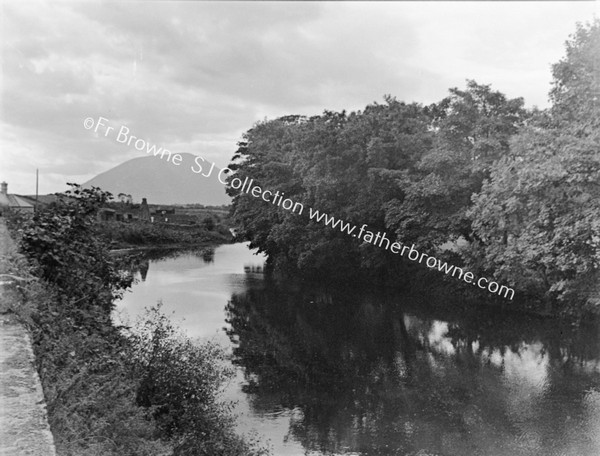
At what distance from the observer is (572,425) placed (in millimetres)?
10820

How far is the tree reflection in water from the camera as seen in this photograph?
404 inches

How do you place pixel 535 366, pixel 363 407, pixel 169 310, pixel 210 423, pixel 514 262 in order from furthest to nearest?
pixel 169 310 < pixel 514 262 < pixel 535 366 < pixel 363 407 < pixel 210 423

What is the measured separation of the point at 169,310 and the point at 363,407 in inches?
503

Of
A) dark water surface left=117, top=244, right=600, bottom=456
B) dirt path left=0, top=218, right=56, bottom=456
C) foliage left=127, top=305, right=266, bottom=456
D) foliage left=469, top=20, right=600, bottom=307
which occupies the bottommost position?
dark water surface left=117, top=244, right=600, bottom=456

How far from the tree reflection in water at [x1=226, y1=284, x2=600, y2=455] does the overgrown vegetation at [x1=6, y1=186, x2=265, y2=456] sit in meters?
2.29

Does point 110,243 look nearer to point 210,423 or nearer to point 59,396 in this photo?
point 210,423

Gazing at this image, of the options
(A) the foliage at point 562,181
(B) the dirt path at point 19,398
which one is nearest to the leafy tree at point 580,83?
(A) the foliage at point 562,181

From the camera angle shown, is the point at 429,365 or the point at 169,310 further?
the point at 169,310

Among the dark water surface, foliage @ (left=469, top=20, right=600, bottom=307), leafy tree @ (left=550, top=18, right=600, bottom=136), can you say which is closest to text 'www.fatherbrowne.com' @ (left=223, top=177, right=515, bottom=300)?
the dark water surface

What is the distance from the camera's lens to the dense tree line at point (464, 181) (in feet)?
46.0

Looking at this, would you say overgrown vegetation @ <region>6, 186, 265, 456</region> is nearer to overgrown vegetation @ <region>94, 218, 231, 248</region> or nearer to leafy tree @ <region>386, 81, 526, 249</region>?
leafy tree @ <region>386, 81, 526, 249</region>

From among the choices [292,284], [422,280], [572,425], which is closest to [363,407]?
[572,425]

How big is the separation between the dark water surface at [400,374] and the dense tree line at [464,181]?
252 centimetres

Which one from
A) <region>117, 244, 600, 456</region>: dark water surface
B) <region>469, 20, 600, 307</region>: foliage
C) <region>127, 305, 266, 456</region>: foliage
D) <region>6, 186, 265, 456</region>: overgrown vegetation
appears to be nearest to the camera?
<region>6, 186, 265, 456</region>: overgrown vegetation
